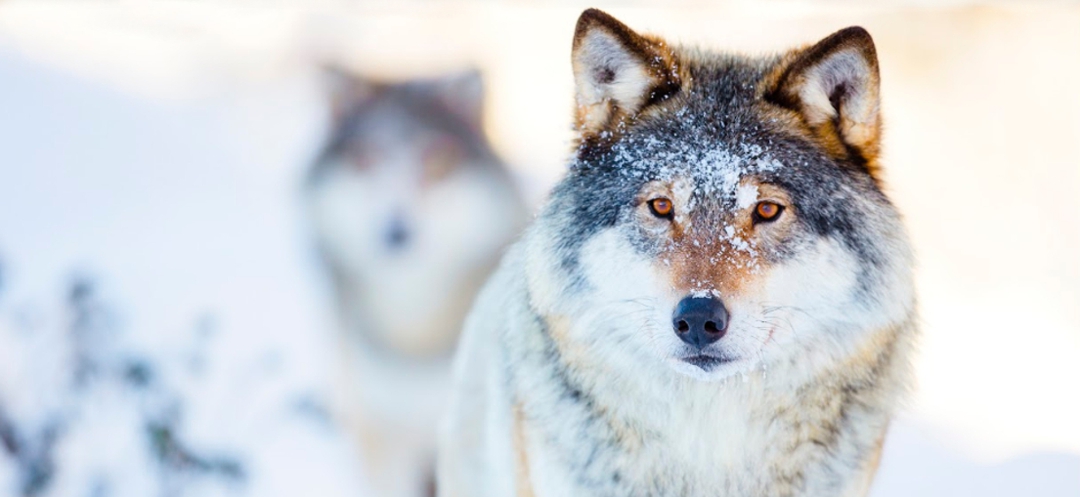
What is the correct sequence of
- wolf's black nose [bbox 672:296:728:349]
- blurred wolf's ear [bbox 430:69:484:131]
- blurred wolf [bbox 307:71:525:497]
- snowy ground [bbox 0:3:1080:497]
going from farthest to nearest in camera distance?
blurred wolf's ear [bbox 430:69:484:131], blurred wolf [bbox 307:71:525:497], snowy ground [bbox 0:3:1080:497], wolf's black nose [bbox 672:296:728:349]

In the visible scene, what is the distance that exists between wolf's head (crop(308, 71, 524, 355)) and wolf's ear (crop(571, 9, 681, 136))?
1888 millimetres

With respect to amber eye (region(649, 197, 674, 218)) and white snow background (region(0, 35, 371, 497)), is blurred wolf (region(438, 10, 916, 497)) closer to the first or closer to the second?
amber eye (region(649, 197, 674, 218))

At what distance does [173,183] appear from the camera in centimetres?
410

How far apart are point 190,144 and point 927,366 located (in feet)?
11.4

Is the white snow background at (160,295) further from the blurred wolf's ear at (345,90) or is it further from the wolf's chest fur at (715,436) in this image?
the wolf's chest fur at (715,436)

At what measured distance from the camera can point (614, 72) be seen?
185 cm

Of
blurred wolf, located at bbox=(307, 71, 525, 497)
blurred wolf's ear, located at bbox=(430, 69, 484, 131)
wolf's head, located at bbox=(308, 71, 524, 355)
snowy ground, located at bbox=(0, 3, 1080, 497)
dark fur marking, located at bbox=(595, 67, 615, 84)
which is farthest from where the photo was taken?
blurred wolf's ear, located at bbox=(430, 69, 484, 131)

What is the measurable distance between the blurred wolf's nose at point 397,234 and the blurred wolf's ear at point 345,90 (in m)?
0.60

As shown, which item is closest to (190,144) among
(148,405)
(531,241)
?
(148,405)

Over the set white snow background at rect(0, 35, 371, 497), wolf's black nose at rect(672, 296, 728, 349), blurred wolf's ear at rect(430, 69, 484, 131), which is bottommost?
white snow background at rect(0, 35, 371, 497)

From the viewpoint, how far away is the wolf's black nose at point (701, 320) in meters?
1.56

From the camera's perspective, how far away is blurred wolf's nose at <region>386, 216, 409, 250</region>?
3688 millimetres

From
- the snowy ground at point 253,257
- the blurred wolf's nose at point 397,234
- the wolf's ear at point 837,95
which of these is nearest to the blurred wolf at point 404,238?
the blurred wolf's nose at point 397,234

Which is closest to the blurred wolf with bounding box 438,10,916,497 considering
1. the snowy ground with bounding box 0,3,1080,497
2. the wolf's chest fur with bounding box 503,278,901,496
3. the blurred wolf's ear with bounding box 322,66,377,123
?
the wolf's chest fur with bounding box 503,278,901,496
